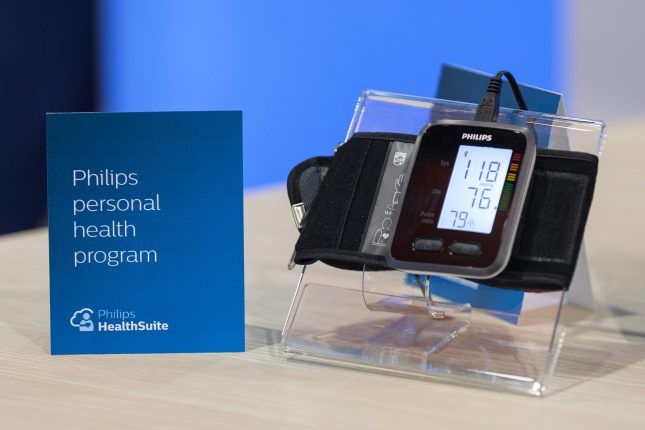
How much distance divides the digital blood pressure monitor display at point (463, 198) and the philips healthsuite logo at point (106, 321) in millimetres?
269

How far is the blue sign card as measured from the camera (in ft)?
3.10

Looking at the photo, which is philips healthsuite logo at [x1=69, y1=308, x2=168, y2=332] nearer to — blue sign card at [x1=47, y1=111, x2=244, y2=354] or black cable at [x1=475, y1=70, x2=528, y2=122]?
blue sign card at [x1=47, y1=111, x2=244, y2=354]

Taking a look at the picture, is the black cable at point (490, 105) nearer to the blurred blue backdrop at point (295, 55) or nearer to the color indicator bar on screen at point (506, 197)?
the color indicator bar on screen at point (506, 197)

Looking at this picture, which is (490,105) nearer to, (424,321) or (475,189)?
(475,189)

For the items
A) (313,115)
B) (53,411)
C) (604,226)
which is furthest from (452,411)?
(313,115)

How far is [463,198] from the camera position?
3.04 ft

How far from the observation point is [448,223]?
93 centimetres

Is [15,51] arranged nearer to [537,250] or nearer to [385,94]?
[385,94]

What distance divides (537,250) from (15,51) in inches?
91.1

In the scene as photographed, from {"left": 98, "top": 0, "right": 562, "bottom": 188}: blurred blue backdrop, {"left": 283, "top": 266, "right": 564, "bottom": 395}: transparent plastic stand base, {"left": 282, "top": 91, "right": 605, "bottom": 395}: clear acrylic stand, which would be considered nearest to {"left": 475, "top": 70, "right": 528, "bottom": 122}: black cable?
{"left": 282, "top": 91, "right": 605, "bottom": 395}: clear acrylic stand

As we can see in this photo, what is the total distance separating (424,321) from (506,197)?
0.67 feet

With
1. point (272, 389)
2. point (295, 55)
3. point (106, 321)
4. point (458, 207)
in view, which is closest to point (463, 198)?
point (458, 207)

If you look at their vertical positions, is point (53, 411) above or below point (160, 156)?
below

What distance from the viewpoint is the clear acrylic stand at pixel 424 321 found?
91cm
